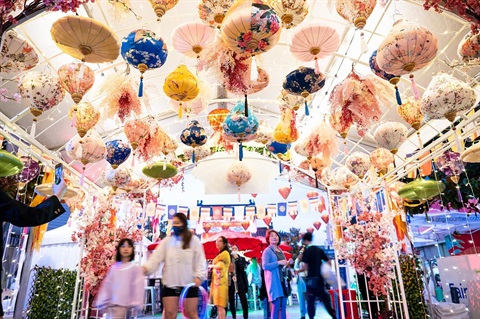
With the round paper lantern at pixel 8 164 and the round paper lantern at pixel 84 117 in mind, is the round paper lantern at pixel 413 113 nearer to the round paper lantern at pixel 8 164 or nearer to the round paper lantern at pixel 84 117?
the round paper lantern at pixel 84 117

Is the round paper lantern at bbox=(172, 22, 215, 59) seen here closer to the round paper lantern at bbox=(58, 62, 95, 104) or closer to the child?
the round paper lantern at bbox=(58, 62, 95, 104)

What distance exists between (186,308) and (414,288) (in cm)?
553

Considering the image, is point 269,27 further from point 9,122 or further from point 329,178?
point 329,178

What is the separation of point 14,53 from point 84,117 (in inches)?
62.6

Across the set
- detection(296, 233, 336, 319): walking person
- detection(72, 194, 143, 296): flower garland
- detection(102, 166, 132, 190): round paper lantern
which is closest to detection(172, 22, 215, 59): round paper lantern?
detection(296, 233, 336, 319): walking person

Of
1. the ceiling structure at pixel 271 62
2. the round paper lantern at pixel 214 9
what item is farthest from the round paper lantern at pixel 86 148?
the round paper lantern at pixel 214 9

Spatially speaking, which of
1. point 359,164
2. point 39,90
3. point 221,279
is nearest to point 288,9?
point 39,90

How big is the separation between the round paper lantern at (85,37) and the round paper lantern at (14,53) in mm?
257

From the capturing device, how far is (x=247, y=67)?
10.6 ft

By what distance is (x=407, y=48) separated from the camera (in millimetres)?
2609

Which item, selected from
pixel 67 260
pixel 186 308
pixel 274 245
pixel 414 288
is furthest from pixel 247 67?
pixel 67 260

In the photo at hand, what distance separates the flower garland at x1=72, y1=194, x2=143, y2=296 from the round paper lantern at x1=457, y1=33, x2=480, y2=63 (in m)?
5.66

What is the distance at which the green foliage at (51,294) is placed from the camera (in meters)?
6.90

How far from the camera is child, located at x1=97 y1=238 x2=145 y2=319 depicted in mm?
2902
